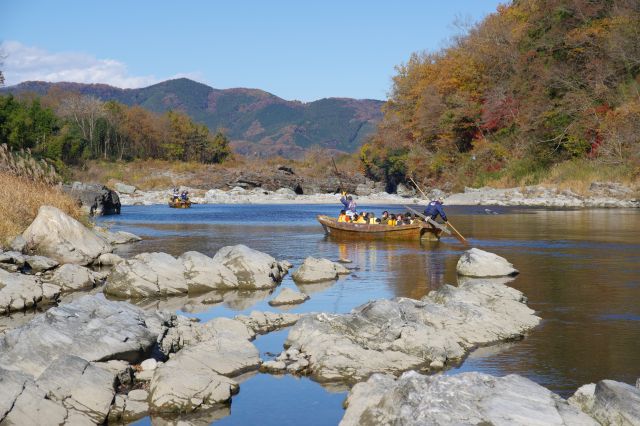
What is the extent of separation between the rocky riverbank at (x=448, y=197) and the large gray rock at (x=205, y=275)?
3452cm

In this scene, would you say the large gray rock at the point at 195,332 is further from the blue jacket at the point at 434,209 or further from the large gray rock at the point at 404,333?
the blue jacket at the point at 434,209

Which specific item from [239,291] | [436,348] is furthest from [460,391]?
[239,291]

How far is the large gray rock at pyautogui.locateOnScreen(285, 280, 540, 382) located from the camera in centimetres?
1040

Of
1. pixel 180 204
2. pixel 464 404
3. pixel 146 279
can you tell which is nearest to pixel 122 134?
pixel 180 204

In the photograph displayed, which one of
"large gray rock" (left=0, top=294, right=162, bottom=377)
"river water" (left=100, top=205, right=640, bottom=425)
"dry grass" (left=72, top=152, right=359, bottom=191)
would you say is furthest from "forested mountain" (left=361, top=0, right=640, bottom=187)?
"large gray rock" (left=0, top=294, right=162, bottom=377)

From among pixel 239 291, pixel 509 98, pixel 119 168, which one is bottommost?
pixel 239 291

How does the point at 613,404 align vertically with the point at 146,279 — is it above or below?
below

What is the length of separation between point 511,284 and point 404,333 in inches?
287

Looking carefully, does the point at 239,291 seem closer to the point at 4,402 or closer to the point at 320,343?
the point at 320,343

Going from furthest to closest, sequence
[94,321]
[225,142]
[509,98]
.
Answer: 1. [225,142]
2. [509,98]
3. [94,321]

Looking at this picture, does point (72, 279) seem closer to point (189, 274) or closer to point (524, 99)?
point (189, 274)

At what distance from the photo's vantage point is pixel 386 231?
2858 centimetres

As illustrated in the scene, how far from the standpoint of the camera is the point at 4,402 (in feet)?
25.5

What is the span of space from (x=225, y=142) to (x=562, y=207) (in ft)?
191
